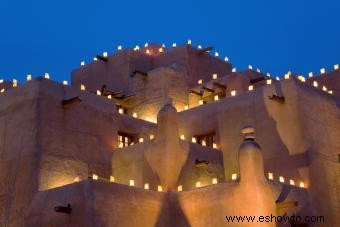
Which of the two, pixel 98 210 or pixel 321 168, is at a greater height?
pixel 321 168

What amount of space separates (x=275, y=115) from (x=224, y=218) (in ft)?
15.9

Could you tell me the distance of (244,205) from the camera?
1617cm

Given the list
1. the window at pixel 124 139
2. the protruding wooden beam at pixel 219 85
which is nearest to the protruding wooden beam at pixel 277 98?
the protruding wooden beam at pixel 219 85

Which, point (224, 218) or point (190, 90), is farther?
point (190, 90)

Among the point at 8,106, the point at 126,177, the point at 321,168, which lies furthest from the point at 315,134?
the point at 8,106

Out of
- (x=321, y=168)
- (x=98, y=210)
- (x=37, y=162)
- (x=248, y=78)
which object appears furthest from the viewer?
(x=248, y=78)

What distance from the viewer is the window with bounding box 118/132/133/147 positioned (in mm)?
21734

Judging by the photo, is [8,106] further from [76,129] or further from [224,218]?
[224,218]

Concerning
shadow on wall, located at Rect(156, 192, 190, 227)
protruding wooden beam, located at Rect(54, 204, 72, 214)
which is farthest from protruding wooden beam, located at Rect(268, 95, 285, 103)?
protruding wooden beam, located at Rect(54, 204, 72, 214)

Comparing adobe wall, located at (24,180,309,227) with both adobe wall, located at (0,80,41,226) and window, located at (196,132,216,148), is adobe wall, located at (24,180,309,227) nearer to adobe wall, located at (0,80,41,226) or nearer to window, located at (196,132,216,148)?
adobe wall, located at (0,80,41,226)

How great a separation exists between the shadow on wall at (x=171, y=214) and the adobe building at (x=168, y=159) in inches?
1.4

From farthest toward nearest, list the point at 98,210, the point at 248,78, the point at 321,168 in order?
the point at 248,78 → the point at 321,168 → the point at 98,210

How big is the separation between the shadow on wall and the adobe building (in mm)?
36

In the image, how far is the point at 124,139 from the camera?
862 inches
